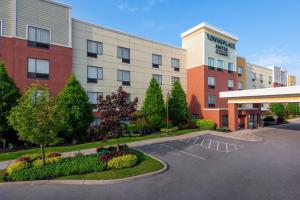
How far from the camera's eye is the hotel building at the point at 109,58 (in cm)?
2172

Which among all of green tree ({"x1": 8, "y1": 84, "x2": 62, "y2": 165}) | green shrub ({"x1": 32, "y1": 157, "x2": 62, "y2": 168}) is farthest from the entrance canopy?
green shrub ({"x1": 32, "y1": 157, "x2": 62, "y2": 168})

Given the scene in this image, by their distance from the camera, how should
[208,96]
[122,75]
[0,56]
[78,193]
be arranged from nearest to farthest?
[78,193]
[0,56]
[122,75]
[208,96]

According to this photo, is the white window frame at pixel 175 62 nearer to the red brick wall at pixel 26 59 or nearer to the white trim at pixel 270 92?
the white trim at pixel 270 92

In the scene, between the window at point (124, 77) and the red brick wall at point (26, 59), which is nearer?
the red brick wall at point (26, 59)

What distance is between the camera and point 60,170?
11.8m

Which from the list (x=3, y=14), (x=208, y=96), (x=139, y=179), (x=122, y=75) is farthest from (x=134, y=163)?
(x=208, y=96)

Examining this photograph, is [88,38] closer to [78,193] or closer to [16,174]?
[16,174]

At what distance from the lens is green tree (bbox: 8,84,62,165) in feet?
39.7

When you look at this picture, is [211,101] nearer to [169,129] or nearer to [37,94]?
[169,129]

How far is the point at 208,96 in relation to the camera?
35188 mm

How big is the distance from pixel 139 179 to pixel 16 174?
7.47 m

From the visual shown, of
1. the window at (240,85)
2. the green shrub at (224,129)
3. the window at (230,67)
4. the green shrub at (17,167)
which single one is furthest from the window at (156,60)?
the green shrub at (17,167)

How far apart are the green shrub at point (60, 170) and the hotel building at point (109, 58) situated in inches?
A: 537

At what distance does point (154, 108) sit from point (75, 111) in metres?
11.4
